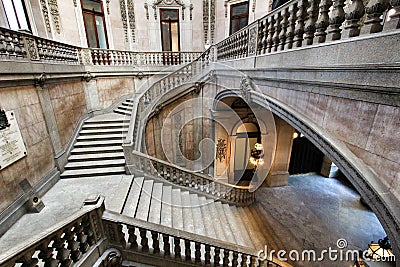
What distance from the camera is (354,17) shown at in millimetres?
1732

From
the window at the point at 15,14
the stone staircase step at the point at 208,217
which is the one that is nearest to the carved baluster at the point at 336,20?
the stone staircase step at the point at 208,217

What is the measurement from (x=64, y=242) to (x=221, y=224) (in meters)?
3.69

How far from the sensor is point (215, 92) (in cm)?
689

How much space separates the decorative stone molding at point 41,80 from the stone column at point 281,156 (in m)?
7.48

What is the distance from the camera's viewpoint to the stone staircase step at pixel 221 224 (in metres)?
4.57

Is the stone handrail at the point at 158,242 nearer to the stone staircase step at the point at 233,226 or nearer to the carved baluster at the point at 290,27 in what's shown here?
the stone staircase step at the point at 233,226

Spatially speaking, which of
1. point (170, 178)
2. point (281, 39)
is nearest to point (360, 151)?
point (281, 39)

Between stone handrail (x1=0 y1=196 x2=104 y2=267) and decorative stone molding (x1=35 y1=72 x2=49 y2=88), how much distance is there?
358 centimetres

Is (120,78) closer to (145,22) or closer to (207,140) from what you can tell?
(145,22)

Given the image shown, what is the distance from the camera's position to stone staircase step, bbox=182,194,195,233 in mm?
4221

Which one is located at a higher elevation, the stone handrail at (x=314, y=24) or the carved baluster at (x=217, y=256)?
the stone handrail at (x=314, y=24)

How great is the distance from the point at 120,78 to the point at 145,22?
3.55 meters

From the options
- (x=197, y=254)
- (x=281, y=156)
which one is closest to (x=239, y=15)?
(x=281, y=156)

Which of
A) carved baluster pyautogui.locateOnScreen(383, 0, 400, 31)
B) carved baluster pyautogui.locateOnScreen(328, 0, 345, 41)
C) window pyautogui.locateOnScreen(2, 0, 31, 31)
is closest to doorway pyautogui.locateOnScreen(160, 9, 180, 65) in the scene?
window pyautogui.locateOnScreen(2, 0, 31, 31)
